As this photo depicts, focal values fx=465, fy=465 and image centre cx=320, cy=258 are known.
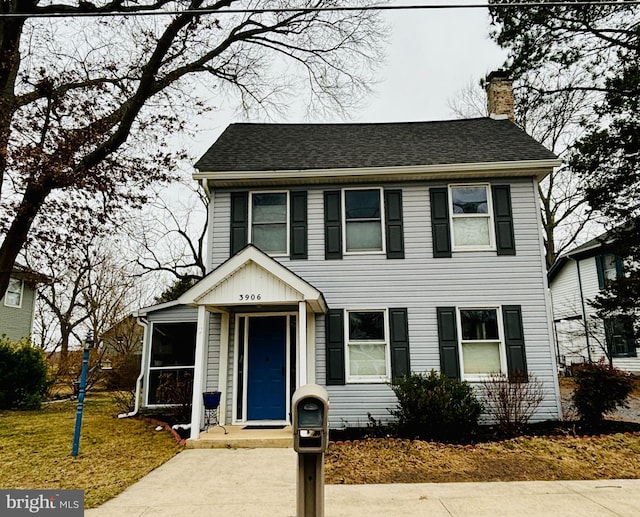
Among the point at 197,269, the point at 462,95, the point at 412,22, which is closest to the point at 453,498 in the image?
the point at 412,22

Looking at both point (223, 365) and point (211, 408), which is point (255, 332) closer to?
point (223, 365)

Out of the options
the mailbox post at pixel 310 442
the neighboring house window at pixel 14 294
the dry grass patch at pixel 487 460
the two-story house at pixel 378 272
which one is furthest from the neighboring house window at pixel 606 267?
the neighboring house window at pixel 14 294

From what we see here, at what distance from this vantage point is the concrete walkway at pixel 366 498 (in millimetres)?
4527

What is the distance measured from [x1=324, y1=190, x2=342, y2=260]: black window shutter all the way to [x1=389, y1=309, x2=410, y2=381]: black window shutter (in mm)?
1678

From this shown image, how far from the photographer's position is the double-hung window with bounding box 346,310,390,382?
30.3ft

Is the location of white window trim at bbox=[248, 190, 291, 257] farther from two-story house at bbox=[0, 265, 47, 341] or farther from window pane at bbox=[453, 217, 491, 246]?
two-story house at bbox=[0, 265, 47, 341]

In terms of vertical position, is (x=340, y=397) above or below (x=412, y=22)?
below

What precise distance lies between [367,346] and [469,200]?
3760 mm

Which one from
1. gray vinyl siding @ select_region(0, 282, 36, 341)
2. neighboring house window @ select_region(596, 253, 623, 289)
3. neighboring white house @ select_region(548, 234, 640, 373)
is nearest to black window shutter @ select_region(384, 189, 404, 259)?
neighboring white house @ select_region(548, 234, 640, 373)

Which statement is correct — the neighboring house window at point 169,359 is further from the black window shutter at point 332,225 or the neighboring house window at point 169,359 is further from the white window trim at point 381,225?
the white window trim at point 381,225

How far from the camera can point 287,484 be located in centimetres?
551

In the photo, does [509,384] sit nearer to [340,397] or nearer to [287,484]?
[340,397]

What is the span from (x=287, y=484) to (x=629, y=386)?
648cm

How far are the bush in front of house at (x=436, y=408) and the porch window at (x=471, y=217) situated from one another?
9.43 feet
